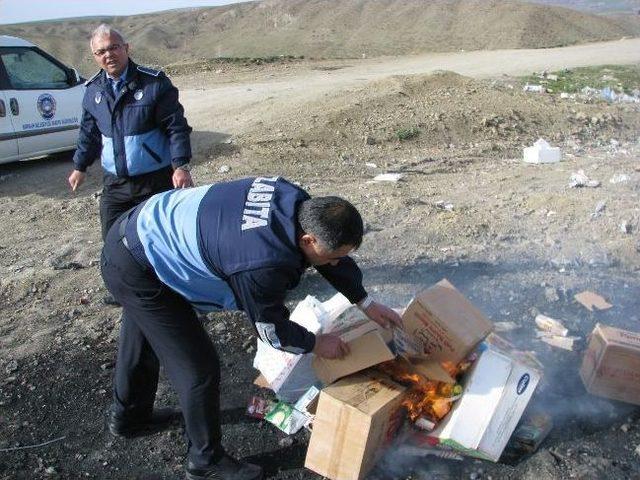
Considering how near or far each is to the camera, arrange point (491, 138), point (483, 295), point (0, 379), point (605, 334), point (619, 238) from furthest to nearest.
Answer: point (491, 138)
point (619, 238)
point (483, 295)
point (0, 379)
point (605, 334)

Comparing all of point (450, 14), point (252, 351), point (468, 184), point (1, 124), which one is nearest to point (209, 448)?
point (252, 351)

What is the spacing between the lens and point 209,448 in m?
2.68

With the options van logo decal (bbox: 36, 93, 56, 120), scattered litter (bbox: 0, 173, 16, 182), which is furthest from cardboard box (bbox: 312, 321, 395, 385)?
scattered litter (bbox: 0, 173, 16, 182)

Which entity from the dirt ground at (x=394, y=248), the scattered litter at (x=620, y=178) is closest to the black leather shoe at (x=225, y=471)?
the dirt ground at (x=394, y=248)

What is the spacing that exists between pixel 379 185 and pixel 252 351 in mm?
A: 3174

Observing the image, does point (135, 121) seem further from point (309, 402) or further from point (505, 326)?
point (505, 326)

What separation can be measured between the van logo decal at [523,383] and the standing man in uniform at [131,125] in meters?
2.15

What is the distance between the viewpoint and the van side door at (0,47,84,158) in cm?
745

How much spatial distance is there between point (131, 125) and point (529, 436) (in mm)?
2732

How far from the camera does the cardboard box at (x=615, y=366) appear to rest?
3041 millimetres

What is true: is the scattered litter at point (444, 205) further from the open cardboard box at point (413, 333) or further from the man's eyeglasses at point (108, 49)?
the man's eyeglasses at point (108, 49)

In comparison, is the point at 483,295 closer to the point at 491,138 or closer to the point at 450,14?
the point at 491,138

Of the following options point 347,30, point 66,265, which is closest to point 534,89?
point 66,265

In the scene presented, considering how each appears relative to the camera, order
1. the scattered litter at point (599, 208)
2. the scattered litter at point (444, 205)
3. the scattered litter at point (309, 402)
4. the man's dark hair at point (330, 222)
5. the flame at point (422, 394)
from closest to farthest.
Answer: the man's dark hair at point (330, 222), the flame at point (422, 394), the scattered litter at point (309, 402), the scattered litter at point (599, 208), the scattered litter at point (444, 205)
